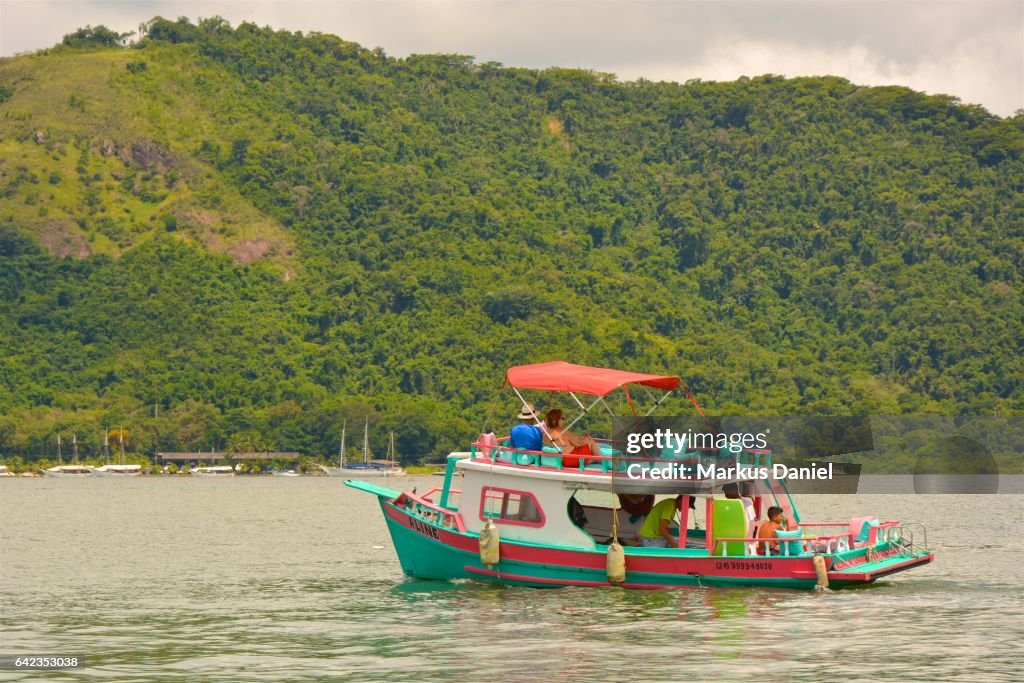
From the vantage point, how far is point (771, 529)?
35188 mm

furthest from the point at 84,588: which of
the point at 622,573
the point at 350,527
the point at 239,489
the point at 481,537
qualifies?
the point at 239,489

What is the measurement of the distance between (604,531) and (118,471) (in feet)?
475

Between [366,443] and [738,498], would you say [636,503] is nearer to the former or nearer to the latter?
[738,498]

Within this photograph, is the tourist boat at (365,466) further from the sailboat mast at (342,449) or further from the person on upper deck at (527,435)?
the person on upper deck at (527,435)

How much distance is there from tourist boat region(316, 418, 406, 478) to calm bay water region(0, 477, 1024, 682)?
378 ft

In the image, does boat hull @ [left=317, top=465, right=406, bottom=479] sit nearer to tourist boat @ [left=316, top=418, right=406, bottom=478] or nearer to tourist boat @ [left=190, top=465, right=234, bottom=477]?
tourist boat @ [left=316, top=418, right=406, bottom=478]

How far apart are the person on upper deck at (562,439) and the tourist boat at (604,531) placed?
13.2 inches

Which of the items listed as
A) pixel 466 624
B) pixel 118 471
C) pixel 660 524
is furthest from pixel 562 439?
pixel 118 471

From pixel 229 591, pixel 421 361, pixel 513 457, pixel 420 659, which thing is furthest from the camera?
pixel 421 361

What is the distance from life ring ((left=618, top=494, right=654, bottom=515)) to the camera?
1467 inches

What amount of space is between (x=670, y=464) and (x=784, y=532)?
9.26 ft

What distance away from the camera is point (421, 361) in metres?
196

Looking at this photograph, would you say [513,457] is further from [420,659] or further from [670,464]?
[420,659]

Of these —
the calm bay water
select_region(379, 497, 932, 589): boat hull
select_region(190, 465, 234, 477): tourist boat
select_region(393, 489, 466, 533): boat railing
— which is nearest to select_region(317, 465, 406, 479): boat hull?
select_region(190, 465, 234, 477): tourist boat
